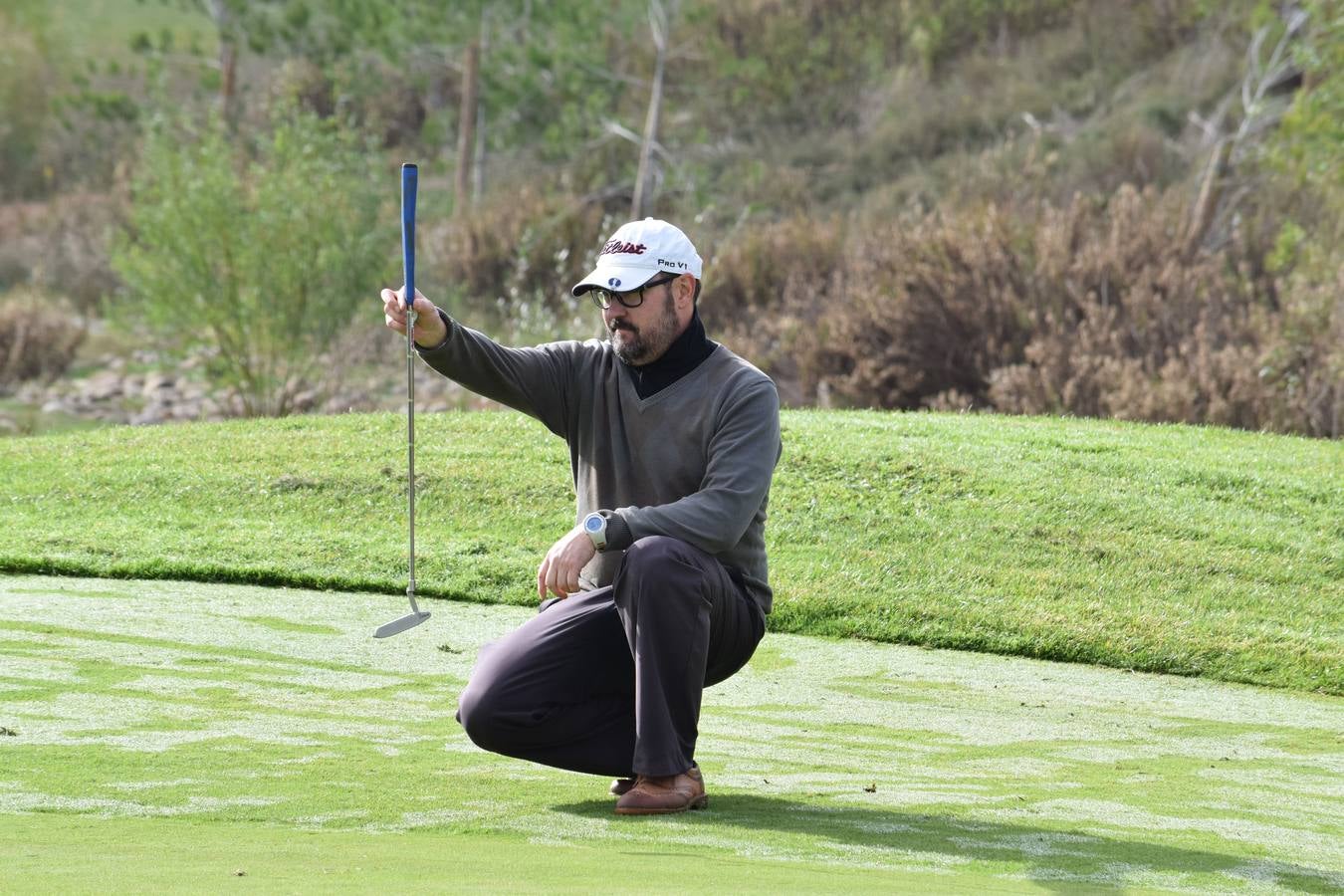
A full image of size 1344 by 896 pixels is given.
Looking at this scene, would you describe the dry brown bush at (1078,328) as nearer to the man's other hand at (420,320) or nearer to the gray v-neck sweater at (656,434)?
the gray v-neck sweater at (656,434)

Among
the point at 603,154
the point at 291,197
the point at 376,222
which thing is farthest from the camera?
the point at 603,154

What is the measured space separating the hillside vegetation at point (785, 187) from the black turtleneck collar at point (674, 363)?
1178 cm

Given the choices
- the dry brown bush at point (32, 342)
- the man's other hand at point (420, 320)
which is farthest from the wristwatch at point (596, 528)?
the dry brown bush at point (32, 342)

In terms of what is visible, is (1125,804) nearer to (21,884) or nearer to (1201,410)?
(21,884)

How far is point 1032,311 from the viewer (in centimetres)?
1656

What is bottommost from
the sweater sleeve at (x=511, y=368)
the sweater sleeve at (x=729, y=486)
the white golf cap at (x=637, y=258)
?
the sweater sleeve at (x=729, y=486)

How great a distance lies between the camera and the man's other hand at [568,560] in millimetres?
4172

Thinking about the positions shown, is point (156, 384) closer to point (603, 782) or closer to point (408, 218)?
point (408, 218)

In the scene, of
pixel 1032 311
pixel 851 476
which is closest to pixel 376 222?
pixel 1032 311

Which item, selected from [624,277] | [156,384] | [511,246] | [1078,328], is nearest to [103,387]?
[156,384]

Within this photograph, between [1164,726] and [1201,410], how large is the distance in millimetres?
10523

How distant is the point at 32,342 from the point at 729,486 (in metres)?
25.4

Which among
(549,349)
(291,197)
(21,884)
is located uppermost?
(291,197)

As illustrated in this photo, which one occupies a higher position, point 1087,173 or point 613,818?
point 1087,173
